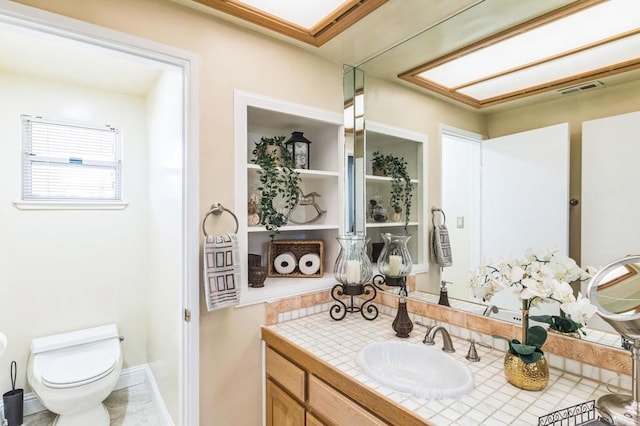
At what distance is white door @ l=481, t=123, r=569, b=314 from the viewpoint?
121 centimetres

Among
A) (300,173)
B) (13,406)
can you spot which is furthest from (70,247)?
(300,173)

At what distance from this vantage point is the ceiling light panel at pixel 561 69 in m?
1.07

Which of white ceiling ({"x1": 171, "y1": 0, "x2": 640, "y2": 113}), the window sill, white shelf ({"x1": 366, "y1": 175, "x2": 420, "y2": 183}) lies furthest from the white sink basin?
the window sill

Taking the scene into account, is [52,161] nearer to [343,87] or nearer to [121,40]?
[121,40]

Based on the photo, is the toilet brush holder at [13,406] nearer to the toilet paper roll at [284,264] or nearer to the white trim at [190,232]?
the white trim at [190,232]

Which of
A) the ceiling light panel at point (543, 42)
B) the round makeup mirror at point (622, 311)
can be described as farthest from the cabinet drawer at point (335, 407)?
the ceiling light panel at point (543, 42)

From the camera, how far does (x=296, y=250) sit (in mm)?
2023

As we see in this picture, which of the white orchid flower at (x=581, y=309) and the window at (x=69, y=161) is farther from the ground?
the window at (x=69, y=161)

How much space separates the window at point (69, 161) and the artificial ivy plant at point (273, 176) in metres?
1.56

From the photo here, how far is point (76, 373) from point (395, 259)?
2.23 m

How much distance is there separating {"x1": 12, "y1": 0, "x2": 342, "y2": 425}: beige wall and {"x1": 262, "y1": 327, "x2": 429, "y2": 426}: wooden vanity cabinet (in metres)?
0.10

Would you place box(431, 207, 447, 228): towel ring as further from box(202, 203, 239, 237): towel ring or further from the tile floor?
the tile floor

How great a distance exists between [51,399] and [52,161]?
5.52 ft

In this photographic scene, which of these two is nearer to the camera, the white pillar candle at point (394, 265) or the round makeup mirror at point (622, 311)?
the round makeup mirror at point (622, 311)
